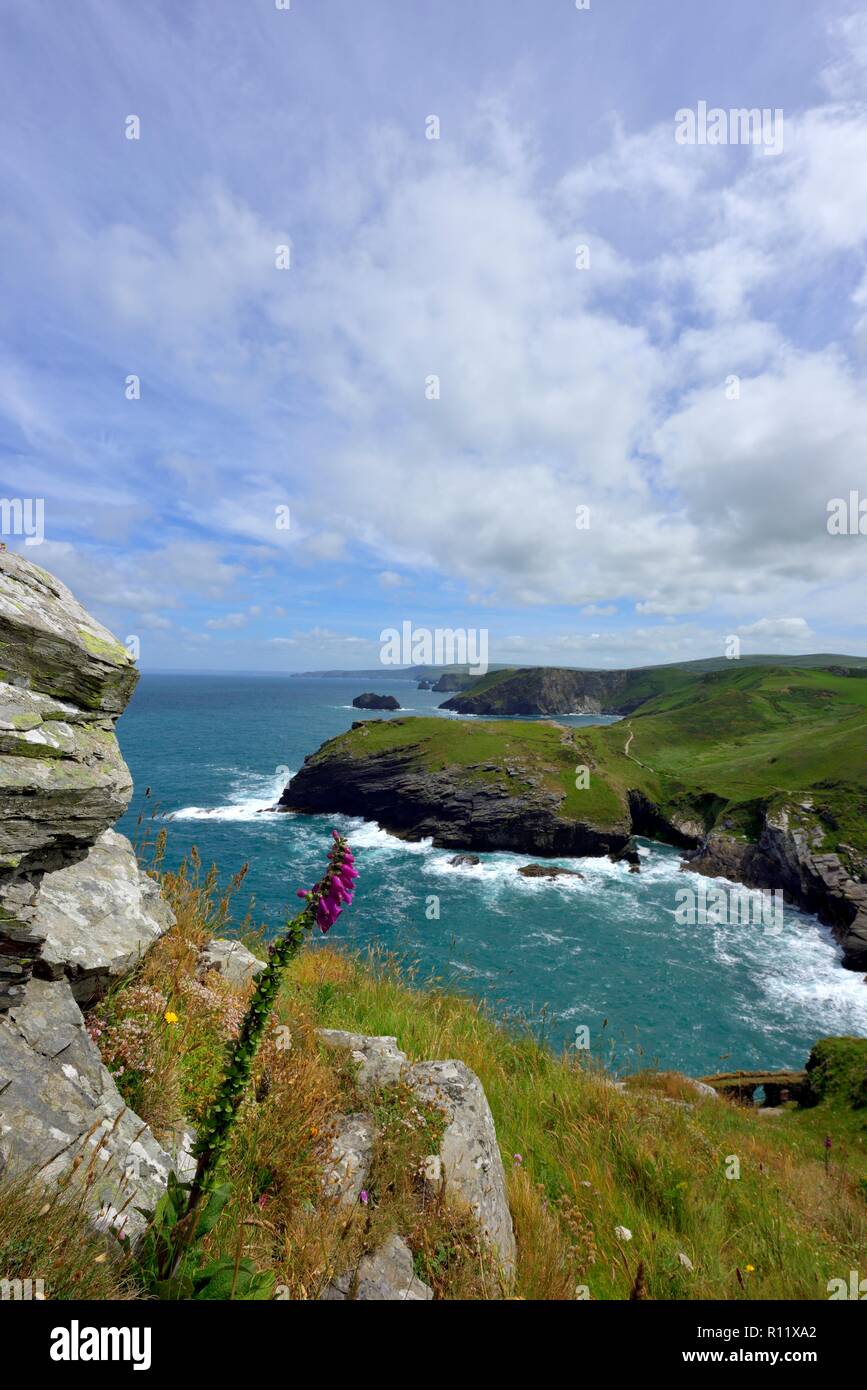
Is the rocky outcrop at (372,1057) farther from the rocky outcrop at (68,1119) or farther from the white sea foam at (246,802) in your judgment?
the white sea foam at (246,802)

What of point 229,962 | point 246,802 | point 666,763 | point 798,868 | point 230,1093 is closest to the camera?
point 230,1093

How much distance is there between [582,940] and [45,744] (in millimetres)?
52925

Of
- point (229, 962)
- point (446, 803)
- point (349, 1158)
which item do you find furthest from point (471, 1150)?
point (446, 803)

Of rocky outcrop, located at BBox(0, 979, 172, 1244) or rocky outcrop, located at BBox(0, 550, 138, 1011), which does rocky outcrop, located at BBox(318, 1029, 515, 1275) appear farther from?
rocky outcrop, located at BBox(0, 550, 138, 1011)

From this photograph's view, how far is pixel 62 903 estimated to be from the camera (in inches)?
223

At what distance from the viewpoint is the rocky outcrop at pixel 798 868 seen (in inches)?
2087

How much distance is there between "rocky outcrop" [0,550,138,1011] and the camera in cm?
443

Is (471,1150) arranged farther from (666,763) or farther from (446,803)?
(666,763)

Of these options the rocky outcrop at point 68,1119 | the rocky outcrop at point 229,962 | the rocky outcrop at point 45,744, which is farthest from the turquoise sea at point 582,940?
the rocky outcrop at point 45,744

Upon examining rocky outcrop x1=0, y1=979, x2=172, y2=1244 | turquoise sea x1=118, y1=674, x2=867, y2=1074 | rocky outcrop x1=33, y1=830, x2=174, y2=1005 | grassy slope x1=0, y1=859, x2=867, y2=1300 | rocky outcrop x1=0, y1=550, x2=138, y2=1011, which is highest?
rocky outcrop x1=0, y1=550, x2=138, y2=1011

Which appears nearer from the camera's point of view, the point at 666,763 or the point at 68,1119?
the point at 68,1119

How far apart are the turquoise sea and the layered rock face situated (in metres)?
7.49

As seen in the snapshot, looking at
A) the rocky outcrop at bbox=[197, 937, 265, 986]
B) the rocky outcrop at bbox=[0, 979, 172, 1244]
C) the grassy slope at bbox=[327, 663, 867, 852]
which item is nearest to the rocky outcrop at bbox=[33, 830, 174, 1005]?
the rocky outcrop at bbox=[0, 979, 172, 1244]

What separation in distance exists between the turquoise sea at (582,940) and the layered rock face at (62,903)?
749 cm
